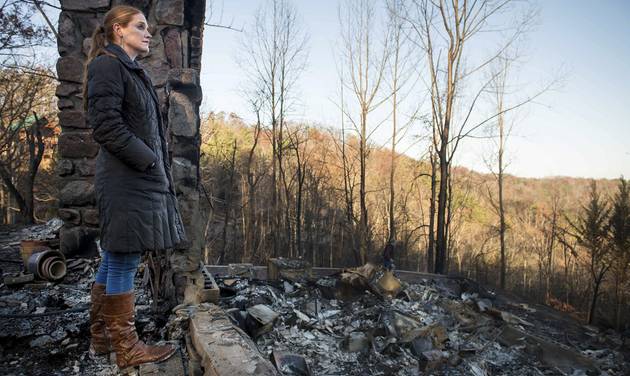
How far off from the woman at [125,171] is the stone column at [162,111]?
3.05 feet

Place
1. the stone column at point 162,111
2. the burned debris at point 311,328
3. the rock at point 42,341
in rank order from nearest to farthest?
the burned debris at point 311,328 < the rock at point 42,341 < the stone column at point 162,111

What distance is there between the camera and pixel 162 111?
10.6 ft

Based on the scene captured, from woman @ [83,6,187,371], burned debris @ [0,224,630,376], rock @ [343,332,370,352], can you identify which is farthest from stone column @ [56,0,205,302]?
rock @ [343,332,370,352]

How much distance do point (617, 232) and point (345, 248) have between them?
840 cm

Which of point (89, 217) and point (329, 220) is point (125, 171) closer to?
point (89, 217)

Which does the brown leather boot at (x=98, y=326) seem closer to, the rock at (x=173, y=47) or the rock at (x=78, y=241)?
the rock at (x=78, y=241)

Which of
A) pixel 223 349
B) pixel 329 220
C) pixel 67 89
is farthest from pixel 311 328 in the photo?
pixel 329 220

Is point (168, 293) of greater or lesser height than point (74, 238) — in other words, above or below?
below

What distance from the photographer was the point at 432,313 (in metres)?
5.76

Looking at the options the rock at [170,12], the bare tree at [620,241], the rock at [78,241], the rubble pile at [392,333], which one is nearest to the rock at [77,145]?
the rock at [78,241]

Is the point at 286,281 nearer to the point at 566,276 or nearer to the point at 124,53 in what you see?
the point at 124,53

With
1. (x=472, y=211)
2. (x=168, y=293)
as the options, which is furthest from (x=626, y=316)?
(x=168, y=293)

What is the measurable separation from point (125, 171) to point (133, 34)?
72cm

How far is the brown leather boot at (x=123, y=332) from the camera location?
1.72 meters
